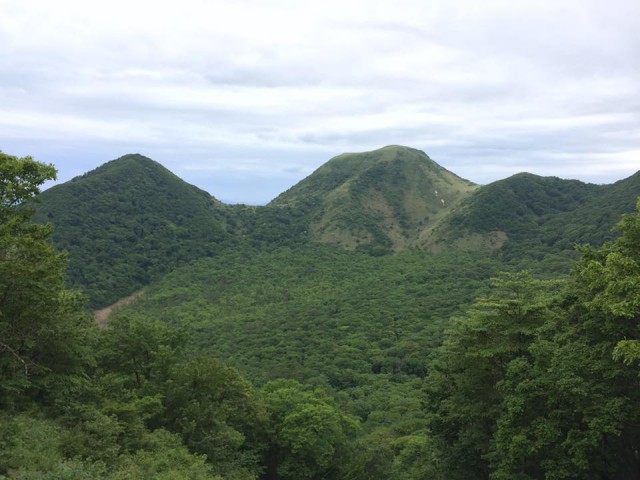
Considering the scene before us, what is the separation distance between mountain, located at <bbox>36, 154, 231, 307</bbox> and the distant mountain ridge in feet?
0.98

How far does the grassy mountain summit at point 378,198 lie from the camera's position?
454ft

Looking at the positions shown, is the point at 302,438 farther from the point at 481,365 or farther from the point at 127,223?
the point at 127,223

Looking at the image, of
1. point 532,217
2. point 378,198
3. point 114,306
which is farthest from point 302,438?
point 378,198

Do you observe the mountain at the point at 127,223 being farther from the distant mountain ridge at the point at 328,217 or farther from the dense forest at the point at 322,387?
the dense forest at the point at 322,387

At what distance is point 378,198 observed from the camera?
16025 centimetres

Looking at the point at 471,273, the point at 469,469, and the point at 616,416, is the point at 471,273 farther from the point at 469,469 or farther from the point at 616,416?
the point at 616,416

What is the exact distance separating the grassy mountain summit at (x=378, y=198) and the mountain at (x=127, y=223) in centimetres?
3141

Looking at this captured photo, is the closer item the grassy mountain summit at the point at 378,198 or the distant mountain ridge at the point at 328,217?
the distant mountain ridge at the point at 328,217

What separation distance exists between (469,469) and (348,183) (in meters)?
150

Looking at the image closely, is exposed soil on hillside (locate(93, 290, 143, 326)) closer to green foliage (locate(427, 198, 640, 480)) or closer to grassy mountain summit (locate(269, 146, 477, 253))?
grassy mountain summit (locate(269, 146, 477, 253))

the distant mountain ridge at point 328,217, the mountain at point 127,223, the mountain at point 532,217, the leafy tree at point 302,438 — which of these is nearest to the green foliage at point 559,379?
the leafy tree at point 302,438

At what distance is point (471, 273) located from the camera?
3883 inches

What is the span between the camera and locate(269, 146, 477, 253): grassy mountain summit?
138 metres

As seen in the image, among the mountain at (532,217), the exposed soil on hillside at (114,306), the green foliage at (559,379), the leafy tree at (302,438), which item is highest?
the mountain at (532,217)
